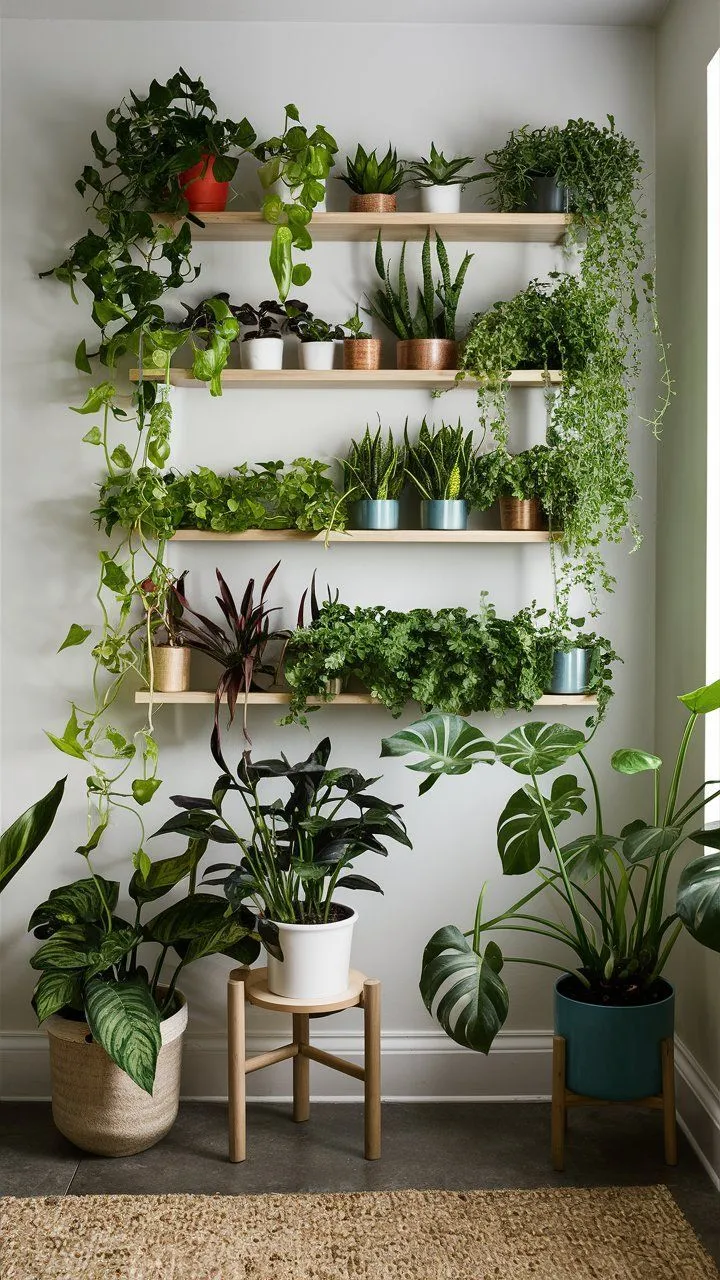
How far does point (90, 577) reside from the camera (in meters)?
2.93

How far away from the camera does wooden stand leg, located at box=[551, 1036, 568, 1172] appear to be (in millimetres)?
2520

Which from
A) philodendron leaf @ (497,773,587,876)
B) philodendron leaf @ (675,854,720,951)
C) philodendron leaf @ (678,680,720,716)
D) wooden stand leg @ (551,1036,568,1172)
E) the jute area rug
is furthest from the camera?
philodendron leaf @ (497,773,587,876)

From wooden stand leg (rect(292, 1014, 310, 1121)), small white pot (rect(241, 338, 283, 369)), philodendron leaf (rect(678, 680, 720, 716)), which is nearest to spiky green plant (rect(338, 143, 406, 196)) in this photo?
small white pot (rect(241, 338, 283, 369))

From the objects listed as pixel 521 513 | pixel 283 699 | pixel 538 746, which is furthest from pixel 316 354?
pixel 538 746

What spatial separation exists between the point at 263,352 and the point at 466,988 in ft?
5.35

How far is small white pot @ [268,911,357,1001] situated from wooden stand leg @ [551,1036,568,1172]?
0.52m

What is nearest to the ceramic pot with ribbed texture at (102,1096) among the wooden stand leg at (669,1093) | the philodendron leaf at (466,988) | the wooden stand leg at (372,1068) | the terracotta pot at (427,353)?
the wooden stand leg at (372,1068)

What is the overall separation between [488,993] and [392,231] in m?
1.90

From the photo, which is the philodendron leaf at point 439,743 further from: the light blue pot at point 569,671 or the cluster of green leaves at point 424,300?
the cluster of green leaves at point 424,300

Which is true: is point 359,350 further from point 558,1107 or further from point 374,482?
point 558,1107

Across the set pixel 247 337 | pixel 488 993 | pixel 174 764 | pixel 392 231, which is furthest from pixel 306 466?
pixel 488 993

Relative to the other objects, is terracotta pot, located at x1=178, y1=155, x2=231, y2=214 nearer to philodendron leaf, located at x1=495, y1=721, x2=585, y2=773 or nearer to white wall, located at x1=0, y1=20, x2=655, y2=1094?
white wall, located at x1=0, y1=20, x2=655, y2=1094

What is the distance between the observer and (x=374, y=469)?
2789mm

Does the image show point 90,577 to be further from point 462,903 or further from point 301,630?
point 462,903
